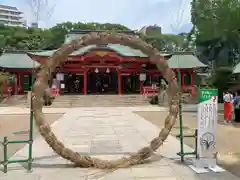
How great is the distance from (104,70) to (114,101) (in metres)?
6.83

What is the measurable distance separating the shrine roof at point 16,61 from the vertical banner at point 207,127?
2773cm

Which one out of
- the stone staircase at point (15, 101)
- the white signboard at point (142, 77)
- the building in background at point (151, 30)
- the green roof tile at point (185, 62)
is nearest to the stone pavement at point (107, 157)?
the stone staircase at point (15, 101)

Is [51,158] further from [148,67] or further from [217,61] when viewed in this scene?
[217,61]

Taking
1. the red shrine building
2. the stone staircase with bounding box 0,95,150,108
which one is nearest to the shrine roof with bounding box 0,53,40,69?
the red shrine building

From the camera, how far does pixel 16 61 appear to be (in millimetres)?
34125

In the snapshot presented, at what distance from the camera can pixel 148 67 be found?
111 ft

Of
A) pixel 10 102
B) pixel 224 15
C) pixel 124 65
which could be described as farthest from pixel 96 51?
pixel 224 15

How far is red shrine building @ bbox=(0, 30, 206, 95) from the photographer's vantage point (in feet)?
102

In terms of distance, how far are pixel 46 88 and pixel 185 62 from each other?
28084mm

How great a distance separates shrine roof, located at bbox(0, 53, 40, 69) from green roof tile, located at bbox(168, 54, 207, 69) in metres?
13.8

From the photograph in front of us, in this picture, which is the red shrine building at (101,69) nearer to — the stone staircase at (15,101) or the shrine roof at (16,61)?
the shrine roof at (16,61)

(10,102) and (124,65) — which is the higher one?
(124,65)

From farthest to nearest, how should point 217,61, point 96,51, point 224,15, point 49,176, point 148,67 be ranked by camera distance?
1. point 217,61
2. point 148,67
3. point 96,51
4. point 224,15
5. point 49,176

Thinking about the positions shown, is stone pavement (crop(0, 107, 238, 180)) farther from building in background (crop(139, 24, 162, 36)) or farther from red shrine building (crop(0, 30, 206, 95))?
building in background (crop(139, 24, 162, 36))
